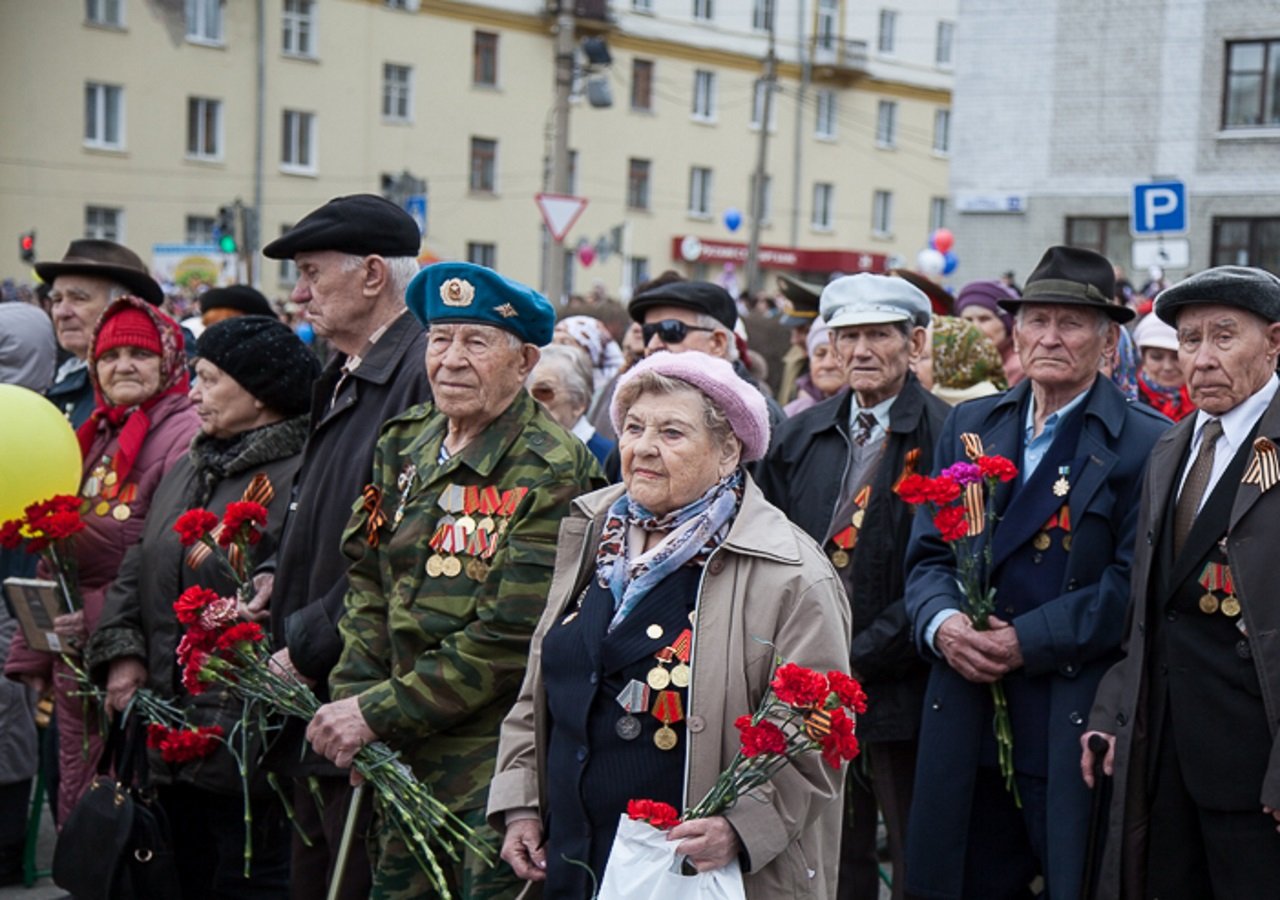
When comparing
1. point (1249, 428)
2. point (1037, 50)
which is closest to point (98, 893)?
point (1249, 428)

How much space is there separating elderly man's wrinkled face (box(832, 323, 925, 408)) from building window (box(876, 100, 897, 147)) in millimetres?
49284

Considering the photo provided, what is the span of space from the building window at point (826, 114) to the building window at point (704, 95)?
4331 millimetres

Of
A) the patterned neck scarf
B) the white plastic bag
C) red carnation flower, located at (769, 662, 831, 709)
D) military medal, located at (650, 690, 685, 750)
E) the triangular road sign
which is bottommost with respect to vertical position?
the white plastic bag

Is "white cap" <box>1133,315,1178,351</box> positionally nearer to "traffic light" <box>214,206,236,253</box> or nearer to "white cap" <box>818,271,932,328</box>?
"white cap" <box>818,271,932,328</box>

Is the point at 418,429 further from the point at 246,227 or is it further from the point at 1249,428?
the point at 246,227

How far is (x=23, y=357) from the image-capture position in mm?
7445

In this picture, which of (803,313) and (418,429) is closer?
(418,429)

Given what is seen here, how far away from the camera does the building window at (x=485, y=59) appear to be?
43.4 metres

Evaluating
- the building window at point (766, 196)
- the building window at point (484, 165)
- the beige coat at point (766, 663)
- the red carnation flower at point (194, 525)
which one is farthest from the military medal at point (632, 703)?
the building window at point (766, 196)

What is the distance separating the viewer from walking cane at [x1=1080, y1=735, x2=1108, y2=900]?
4559 mm

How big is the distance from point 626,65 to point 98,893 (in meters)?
43.4

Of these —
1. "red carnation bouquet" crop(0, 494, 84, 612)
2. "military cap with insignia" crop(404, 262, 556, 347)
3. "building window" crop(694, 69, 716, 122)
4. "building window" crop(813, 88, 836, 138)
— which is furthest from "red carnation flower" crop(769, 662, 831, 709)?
"building window" crop(813, 88, 836, 138)

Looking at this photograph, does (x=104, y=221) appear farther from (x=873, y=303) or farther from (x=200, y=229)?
(x=873, y=303)

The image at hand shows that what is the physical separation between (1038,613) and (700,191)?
4525 centimetres
